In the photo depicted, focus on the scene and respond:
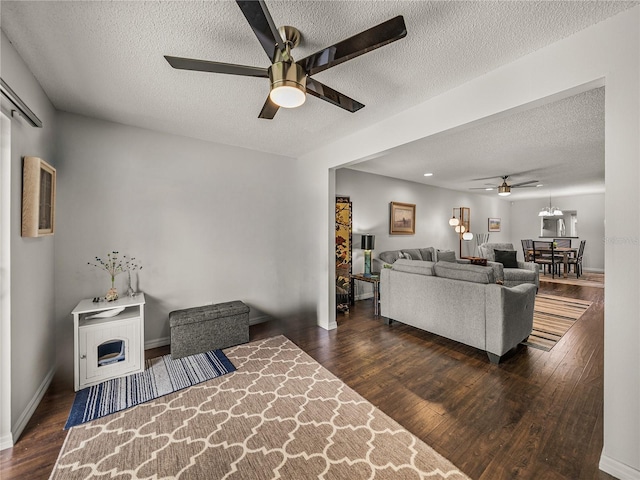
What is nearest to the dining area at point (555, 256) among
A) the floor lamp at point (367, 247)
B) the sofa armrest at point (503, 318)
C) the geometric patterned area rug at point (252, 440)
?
the floor lamp at point (367, 247)

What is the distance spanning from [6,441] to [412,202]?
268 inches

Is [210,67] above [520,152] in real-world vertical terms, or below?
below

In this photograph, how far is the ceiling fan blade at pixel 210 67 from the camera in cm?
149

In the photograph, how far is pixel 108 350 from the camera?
2.50 meters

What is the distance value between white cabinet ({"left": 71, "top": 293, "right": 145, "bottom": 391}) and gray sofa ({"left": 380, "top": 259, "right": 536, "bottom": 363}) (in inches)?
120

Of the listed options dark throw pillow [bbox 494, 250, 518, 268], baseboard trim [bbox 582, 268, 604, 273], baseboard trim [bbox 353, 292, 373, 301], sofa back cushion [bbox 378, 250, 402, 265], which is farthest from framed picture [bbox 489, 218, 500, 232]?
baseboard trim [bbox 353, 292, 373, 301]

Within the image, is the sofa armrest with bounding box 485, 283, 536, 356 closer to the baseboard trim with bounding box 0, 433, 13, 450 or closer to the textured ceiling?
the textured ceiling

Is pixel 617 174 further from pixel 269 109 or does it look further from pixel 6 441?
pixel 6 441

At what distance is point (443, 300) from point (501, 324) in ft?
2.07

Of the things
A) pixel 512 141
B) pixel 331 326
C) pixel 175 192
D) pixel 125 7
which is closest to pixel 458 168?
pixel 512 141

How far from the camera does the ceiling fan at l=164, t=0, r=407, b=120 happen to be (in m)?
1.28

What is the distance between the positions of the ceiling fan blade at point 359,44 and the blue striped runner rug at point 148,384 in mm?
2645

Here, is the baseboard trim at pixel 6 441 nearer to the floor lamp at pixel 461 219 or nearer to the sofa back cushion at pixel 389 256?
the sofa back cushion at pixel 389 256

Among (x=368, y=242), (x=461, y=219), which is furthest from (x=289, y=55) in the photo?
(x=461, y=219)
